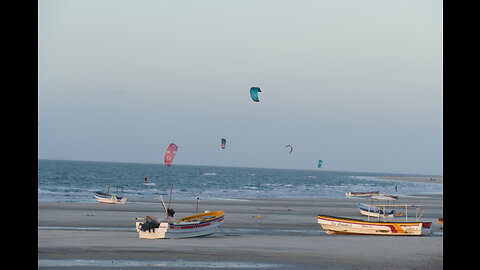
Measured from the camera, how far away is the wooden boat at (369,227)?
74.8 ft

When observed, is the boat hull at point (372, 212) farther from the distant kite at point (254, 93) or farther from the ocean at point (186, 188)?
the ocean at point (186, 188)

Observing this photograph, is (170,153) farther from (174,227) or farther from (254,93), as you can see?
(254,93)

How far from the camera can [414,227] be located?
22.8 metres

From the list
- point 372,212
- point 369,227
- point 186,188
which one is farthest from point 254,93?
point 186,188

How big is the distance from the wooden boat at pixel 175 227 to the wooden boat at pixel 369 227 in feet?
14.0

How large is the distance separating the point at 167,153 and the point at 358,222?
7.77 meters

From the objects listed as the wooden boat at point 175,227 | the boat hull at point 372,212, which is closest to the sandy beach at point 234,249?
the wooden boat at point 175,227

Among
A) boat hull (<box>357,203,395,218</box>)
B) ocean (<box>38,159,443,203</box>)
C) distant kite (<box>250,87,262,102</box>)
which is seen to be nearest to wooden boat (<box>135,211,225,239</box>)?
distant kite (<box>250,87,262,102</box>)

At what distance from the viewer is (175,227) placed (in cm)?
A: 2036

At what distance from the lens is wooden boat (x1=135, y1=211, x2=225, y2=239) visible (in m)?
20.1

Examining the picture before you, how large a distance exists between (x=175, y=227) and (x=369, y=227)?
7.22m

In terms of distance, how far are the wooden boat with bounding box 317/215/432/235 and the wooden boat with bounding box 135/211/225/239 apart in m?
4.27
